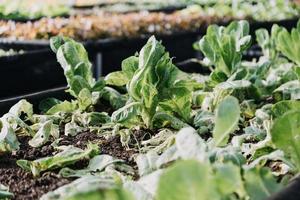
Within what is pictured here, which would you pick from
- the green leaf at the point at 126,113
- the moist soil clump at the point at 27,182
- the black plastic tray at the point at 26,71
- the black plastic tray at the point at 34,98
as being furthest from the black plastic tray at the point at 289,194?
the black plastic tray at the point at 26,71

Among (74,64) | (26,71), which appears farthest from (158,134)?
(26,71)

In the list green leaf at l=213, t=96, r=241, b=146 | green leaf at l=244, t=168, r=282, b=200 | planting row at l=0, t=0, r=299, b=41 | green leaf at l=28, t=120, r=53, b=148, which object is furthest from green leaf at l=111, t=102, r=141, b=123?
planting row at l=0, t=0, r=299, b=41

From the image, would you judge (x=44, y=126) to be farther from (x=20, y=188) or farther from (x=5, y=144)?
(x=20, y=188)

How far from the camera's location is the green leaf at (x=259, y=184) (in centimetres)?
66

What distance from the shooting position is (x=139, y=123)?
1.16m

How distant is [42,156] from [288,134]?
416 mm

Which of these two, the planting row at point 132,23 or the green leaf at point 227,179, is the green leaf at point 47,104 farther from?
the planting row at point 132,23

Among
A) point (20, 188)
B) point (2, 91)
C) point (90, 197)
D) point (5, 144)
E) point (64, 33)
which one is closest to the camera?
point (90, 197)

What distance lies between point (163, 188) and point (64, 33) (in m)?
2.63

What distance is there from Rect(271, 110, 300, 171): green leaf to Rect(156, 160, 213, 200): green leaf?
0.24 meters

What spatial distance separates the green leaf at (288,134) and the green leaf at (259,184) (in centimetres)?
12

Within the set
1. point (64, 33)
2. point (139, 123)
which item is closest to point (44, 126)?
point (139, 123)

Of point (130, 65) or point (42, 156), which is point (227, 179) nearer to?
point (42, 156)

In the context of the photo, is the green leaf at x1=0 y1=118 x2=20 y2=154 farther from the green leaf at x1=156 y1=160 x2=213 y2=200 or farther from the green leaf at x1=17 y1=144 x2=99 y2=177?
the green leaf at x1=156 y1=160 x2=213 y2=200
